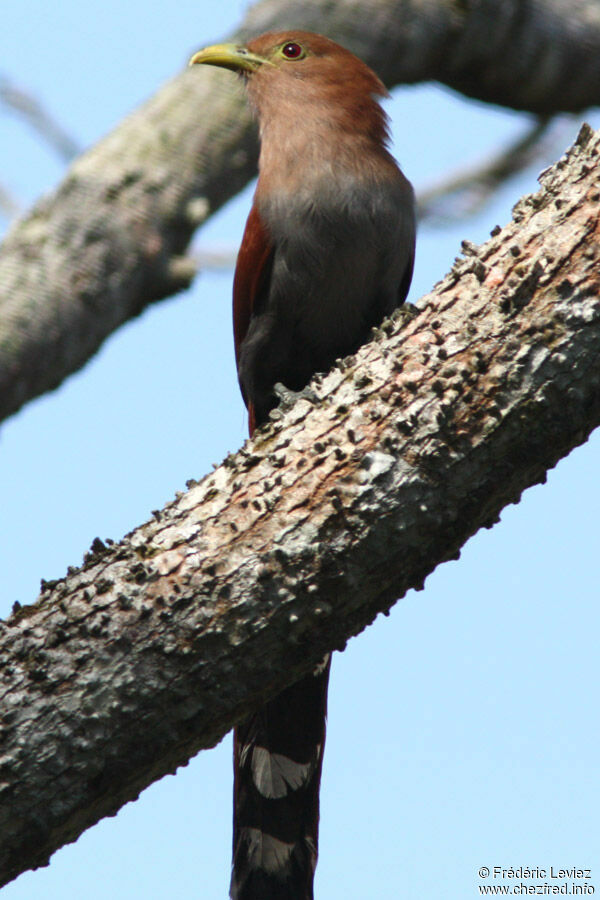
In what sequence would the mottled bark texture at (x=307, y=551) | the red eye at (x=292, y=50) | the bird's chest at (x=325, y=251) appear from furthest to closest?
the red eye at (x=292, y=50)
the bird's chest at (x=325, y=251)
the mottled bark texture at (x=307, y=551)

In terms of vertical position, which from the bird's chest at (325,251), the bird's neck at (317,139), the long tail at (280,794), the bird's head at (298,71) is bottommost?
the long tail at (280,794)

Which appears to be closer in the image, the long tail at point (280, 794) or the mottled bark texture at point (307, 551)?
the mottled bark texture at point (307, 551)

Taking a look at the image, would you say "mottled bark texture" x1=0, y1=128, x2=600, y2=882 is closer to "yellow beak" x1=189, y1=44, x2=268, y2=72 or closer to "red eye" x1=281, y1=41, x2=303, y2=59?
"red eye" x1=281, y1=41, x2=303, y2=59

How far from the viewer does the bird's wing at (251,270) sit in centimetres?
443

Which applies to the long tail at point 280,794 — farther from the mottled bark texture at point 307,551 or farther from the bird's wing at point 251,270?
the bird's wing at point 251,270

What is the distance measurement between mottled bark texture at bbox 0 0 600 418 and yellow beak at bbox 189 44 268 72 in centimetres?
81

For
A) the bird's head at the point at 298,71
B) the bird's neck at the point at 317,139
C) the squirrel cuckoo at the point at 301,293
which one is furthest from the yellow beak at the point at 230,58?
the squirrel cuckoo at the point at 301,293

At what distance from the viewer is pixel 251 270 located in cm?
447

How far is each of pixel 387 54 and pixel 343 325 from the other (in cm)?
270

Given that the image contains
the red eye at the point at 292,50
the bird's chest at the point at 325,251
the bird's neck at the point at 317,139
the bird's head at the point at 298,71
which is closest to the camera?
the bird's chest at the point at 325,251

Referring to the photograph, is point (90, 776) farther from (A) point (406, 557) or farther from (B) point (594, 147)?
(B) point (594, 147)

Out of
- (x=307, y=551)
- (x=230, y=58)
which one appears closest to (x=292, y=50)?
(x=230, y=58)

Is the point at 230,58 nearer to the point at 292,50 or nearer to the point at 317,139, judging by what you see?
the point at 292,50

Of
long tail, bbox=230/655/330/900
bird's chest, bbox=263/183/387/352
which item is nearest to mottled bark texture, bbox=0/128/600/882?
long tail, bbox=230/655/330/900
